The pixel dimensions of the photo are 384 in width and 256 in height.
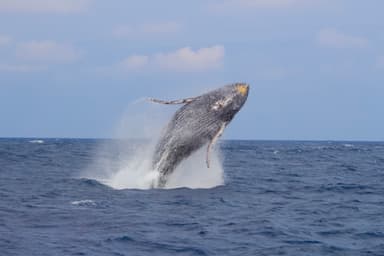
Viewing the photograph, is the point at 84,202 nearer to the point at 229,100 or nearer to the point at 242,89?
the point at 229,100

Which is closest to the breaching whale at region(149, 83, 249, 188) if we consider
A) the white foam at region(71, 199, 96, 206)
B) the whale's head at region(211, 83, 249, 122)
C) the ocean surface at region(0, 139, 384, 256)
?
the whale's head at region(211, 83, 249, 122)

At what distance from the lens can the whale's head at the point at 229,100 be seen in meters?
15.1

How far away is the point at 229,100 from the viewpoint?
15.1m

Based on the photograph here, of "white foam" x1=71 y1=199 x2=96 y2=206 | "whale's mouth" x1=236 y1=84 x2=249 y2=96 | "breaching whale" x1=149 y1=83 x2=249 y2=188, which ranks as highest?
"whale's mouth" x1=236 y1=84 x2=249 y2=96

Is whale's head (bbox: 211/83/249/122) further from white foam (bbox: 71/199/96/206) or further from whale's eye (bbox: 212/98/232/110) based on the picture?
white foam (bbox: 71/199/96/206)

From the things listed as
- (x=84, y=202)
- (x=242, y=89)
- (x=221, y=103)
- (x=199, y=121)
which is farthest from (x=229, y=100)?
(x=84, y=202)

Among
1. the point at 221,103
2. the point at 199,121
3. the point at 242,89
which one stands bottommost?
the point at 199,121

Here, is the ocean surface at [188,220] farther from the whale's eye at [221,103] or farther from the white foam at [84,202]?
the whale's eye at [221,103]

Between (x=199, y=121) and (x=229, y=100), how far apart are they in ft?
2.80

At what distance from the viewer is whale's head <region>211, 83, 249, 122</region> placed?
15.1 metres

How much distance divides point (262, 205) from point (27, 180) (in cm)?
872

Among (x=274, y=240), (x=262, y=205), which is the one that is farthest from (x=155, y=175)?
(x=274, y=240)

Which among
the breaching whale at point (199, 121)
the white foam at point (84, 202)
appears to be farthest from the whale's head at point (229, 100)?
the white foam at point (84, 202)

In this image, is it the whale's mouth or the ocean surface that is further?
the whale's mouth
